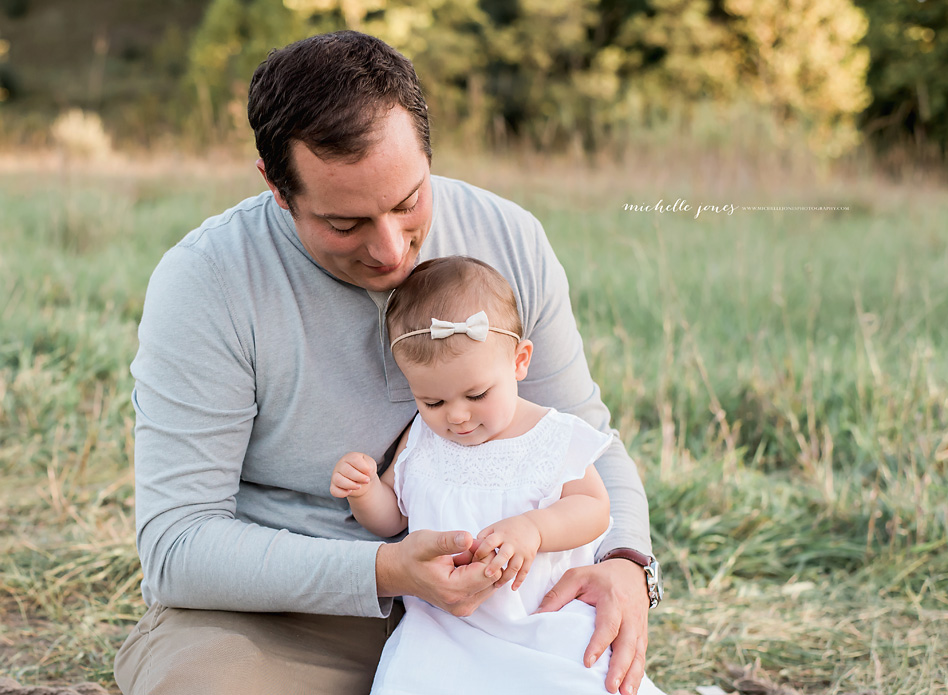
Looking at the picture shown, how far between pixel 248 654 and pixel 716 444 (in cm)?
219

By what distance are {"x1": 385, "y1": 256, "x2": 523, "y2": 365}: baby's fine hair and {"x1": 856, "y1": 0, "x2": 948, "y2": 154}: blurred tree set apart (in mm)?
10397

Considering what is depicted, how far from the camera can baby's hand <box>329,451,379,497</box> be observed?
68.1 inches

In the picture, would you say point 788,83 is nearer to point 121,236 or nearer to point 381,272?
point 121,236

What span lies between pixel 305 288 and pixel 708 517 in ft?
6.17

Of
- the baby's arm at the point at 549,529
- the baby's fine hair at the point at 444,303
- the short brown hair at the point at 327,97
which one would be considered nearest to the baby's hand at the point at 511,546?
the baby's arm at the point at 549,529

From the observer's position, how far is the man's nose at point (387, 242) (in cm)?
166

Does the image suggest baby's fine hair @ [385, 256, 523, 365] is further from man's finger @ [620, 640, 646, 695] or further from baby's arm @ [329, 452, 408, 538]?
man's finger @ [620, 640, 646, 695]

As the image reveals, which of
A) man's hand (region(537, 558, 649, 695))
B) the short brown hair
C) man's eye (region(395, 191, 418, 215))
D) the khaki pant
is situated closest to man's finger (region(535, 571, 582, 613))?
man's hand (region(537, 558, 649, 695))

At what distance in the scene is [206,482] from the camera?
5.65ft

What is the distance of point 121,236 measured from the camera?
609 cm

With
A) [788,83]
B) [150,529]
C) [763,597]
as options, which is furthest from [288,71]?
[788,83]

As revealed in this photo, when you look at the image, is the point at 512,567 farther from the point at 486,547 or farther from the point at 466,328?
the point at 466,328

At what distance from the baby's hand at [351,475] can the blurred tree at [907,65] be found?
34.9 ft

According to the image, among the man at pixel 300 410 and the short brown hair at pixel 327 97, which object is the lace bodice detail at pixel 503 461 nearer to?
the man at pixel 300 410
